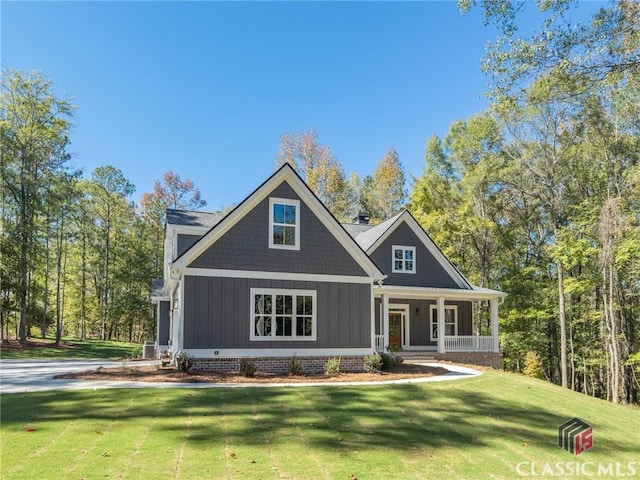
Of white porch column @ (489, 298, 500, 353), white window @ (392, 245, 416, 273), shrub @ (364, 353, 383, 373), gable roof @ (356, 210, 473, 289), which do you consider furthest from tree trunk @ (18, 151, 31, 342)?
white porch column @ (489, 298, 500, 353)

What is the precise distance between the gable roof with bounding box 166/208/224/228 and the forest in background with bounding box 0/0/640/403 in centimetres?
1160

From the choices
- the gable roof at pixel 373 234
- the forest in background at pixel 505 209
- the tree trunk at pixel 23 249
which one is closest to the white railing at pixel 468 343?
the forest in background at pixel 505 209

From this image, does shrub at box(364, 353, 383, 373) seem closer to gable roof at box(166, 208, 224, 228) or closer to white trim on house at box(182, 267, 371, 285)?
white trim on house at box(182, 267, 371, 285)

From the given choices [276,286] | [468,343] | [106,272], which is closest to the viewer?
[276,286]

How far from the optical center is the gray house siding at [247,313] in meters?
13.8

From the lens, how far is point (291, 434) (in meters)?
7.40

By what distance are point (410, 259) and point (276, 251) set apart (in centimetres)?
965

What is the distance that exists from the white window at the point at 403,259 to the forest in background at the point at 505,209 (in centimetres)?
739

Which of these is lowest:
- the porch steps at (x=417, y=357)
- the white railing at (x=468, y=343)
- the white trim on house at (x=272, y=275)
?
the porch steps at (x=417, y=357)

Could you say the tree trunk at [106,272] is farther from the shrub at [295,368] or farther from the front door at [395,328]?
the shrub at [295,368]

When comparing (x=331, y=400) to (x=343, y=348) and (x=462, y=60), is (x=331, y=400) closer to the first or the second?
(x=343, y=348)

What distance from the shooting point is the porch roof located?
20484 millimetres

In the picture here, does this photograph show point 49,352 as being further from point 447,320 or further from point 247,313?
point 447,320

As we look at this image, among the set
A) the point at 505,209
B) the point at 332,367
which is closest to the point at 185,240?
the point at 332,367
